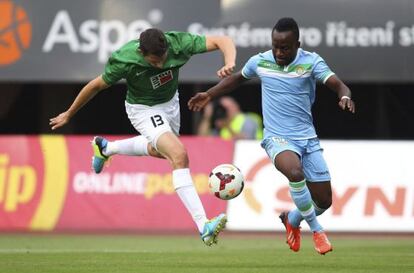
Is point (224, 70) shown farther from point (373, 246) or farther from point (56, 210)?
point (56, 210)

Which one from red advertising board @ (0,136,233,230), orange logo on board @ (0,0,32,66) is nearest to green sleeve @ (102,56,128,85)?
red advertising board @ (0,136,233,230)

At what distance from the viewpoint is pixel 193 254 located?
13.9 meters

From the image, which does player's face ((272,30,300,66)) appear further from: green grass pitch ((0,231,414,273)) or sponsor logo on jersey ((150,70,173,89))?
green grass pitch ((0,231,414,273))

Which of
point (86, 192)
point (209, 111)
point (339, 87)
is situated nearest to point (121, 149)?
point (339, 87)

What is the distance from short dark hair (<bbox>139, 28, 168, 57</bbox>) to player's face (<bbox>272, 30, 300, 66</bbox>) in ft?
3.89

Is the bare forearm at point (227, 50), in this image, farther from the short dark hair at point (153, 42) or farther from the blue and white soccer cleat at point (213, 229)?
the blue and white soccer cleat at point (213, 229)

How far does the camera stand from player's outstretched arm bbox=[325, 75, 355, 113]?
11.5 m

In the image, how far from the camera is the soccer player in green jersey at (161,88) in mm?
12285

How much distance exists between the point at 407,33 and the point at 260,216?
4.24 m

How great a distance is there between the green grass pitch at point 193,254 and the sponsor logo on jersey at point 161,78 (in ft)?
6.44

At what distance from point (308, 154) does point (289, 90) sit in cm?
74

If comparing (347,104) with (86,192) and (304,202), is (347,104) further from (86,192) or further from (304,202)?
(86,192)

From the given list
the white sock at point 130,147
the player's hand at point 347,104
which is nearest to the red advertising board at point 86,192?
the white sock at point 130,147

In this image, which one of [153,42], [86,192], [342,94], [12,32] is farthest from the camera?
[12,32]
